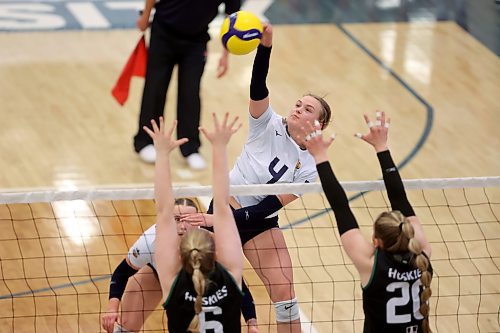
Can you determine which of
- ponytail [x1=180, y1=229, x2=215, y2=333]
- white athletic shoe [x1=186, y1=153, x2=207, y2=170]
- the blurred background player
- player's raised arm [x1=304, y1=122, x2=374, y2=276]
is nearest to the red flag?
white athletic shoe [x1=186, y1=153, x2=207, y2=170]

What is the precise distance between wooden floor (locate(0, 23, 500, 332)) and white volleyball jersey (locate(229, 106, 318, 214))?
1301mm

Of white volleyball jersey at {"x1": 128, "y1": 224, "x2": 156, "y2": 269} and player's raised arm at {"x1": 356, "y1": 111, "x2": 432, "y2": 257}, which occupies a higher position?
player's raised arm at {"x1": 356, "y1": 111, "x2": 432, "y2": 257}

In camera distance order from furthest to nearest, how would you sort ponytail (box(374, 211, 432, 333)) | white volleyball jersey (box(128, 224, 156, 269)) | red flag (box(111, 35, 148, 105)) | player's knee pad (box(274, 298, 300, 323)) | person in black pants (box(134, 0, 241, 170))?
1. red flag (box(111, 35, 148, 105))
2. person in black pants (box(134, 0, 241, 170))
3. player's knee pad (box(274, 298, 300, 323))
4. white volleyball jersey (box(128, 224, 156, 269))
5. ponytail (box(374, 211, 432, 333))

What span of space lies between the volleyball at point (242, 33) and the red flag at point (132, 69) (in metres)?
3.38

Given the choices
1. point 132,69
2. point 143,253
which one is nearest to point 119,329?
point 143,253

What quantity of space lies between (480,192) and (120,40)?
5.44 metres

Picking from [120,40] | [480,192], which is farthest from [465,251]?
[120,40]

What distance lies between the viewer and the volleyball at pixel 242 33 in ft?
19.9

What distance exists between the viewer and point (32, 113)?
33.5 feet

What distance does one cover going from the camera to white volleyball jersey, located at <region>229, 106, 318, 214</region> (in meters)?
6.21

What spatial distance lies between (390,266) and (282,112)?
5.80m

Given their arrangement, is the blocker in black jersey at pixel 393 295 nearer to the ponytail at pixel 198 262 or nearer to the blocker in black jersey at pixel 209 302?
the blocker in black jersey at pixel 209 302

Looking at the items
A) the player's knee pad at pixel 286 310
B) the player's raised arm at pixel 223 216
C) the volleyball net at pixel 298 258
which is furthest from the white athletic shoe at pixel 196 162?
the player's raised arm at pixel 223 216

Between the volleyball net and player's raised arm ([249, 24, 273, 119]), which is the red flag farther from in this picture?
player's raised arm ([249, 24, 273, 119])
